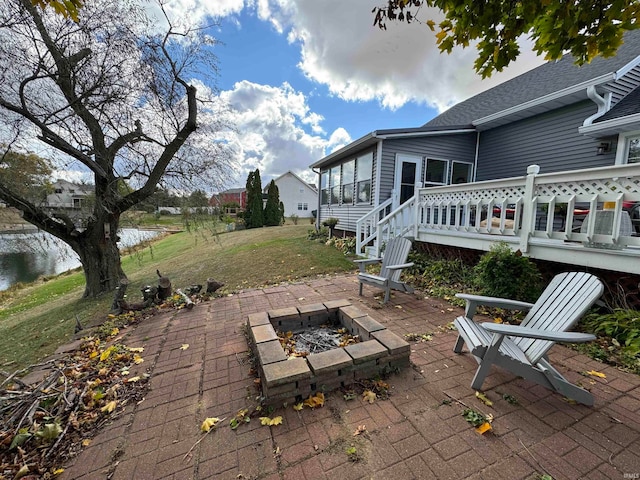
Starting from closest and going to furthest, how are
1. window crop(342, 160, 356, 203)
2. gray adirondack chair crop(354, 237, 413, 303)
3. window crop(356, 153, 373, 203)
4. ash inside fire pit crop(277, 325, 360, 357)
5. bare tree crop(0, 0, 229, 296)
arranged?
ash inside fire pit crop(277, 325, 360, 357)
gray adirondack chair crop(354, 237, 413, 303)
bare tree crop(0, 0, 229, 296)
window crop(356, 153, 373, 203)
window crop(342, 160, 356, 203)

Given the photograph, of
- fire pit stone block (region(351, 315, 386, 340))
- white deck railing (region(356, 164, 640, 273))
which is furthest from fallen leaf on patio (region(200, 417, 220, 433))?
white deck railing (region(356, 164, 640, 273))

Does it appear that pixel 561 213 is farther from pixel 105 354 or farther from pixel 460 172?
pixel 105 354

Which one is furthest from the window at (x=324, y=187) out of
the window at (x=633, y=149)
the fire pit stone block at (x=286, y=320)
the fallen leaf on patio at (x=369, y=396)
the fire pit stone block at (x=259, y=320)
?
the fallen leaf on patio at (x=369, y=396)

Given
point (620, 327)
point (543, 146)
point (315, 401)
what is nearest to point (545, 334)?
point (315, 401)

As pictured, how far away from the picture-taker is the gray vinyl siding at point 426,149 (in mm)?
8164

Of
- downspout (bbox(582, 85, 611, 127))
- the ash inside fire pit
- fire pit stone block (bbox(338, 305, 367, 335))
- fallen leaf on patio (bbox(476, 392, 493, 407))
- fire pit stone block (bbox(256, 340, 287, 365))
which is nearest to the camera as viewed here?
fallen leaf on patio (bbox(476, 392, 493, 407))

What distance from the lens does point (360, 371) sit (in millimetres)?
2389

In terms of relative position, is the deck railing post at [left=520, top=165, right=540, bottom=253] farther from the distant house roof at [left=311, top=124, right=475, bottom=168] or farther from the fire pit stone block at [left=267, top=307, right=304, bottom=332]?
the distant house roof at [left=311, top=124, right=475, bottom=168]

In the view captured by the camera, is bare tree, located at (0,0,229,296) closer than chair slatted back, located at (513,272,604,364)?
No

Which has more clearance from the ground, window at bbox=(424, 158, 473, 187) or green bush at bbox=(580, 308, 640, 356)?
window at bbox=(424, 158, 473, 187)

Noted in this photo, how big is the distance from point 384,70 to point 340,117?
7723mm

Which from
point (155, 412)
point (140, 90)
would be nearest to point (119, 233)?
point (140, 90)

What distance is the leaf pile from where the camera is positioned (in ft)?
5.87

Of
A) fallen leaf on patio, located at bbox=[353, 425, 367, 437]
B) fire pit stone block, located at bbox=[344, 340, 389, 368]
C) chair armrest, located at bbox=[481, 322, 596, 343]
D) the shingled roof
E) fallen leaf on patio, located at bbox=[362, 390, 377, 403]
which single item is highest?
the shingled roof
